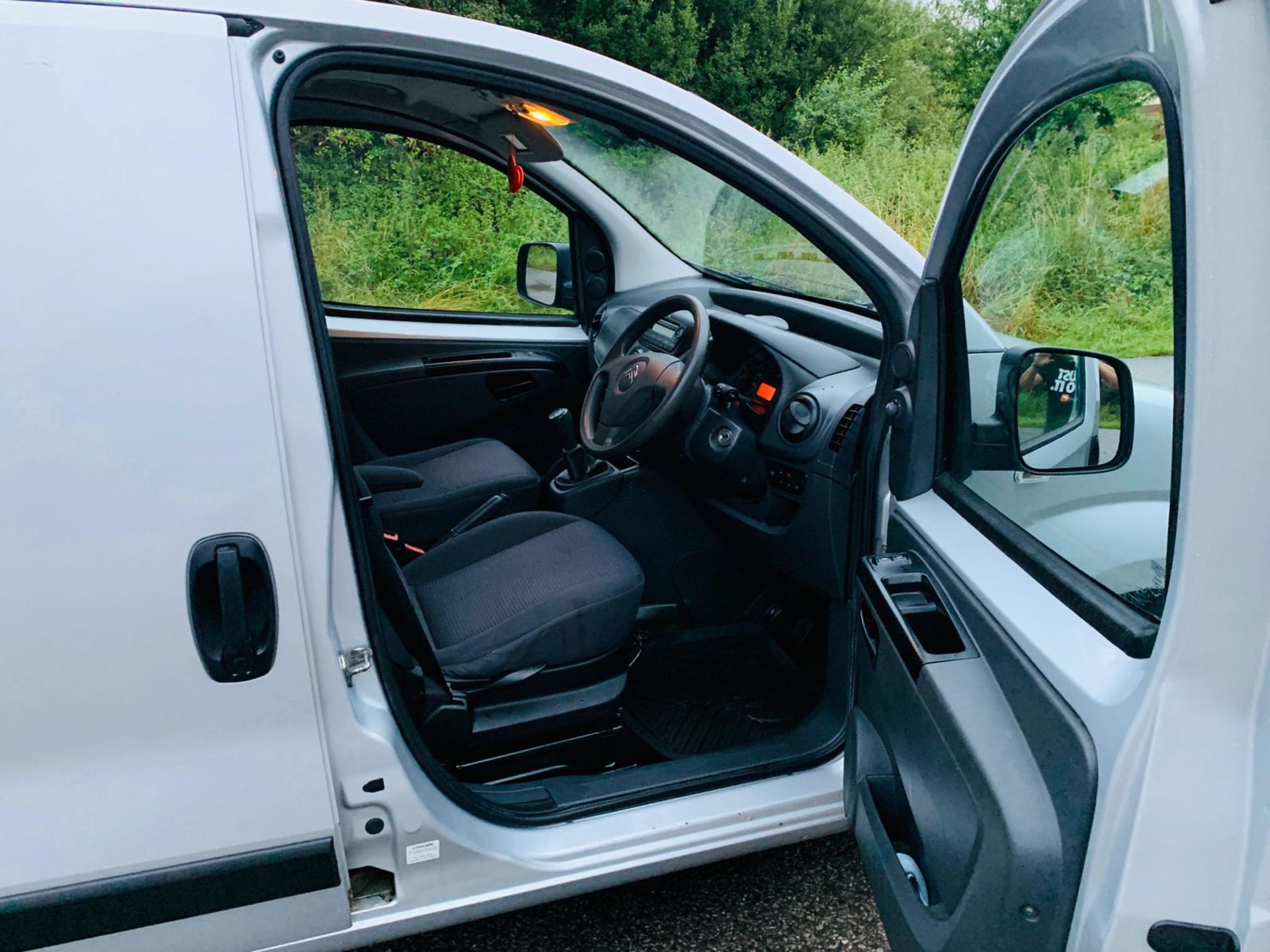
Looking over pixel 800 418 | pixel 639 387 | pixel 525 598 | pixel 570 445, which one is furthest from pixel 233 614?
pixel 570 445

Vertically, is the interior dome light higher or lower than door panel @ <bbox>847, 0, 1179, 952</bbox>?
higher

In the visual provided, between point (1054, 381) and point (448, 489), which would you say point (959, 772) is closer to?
point (1054, 381)

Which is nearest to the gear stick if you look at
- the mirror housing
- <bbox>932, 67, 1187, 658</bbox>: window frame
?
<bbox>932, 67, 1187, 658</bbox>: window frame

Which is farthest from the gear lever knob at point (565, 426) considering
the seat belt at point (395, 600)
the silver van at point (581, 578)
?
the seat belt at point (395, 600)

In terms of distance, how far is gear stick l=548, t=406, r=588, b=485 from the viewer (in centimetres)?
265

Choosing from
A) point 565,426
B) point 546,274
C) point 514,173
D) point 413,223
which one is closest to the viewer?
point 514,173

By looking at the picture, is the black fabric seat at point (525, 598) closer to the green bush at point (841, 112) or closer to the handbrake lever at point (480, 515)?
the handbrake lever at point (480, 515)

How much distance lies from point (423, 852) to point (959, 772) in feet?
2.62

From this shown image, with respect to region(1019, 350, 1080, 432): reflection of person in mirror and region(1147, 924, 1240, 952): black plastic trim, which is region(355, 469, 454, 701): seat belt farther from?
region(1147, 924, 1240, 952): black plastic trim

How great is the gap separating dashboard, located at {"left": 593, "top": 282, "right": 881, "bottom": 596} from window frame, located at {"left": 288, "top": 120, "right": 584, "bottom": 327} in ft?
2.22

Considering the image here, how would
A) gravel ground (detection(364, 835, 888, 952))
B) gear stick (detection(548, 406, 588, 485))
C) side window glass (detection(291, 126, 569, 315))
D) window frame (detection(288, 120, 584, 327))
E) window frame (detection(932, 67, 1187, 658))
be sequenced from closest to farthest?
window frame (detection(932, 67, 1187, 658)), gravel ground (detection(364, 835, 888, 952)), gear stick (detection(548, 406, 588, 485)), window frame (detection(288, 120, 584, 327)), side window glass (detection(291, 126, 569, 315))

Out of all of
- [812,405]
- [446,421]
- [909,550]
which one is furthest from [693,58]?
[909,550]

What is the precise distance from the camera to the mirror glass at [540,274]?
3.18m

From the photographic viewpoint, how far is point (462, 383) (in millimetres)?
3082
